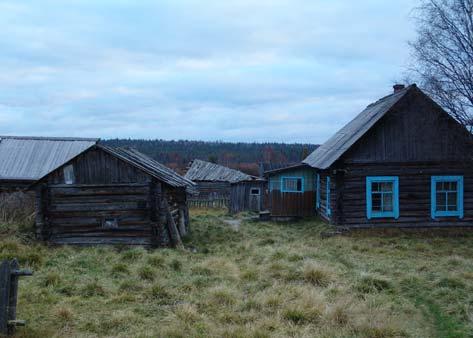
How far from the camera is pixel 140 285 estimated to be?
10.4 meters

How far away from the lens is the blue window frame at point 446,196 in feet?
67.4

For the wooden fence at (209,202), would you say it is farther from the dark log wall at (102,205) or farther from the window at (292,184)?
the dark log wall at (102,205)

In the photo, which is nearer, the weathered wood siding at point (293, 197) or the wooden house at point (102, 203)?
the wooden house at point (102, 203)

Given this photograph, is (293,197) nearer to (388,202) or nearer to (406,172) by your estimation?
(388,202)

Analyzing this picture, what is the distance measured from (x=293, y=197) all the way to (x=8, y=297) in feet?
68.9

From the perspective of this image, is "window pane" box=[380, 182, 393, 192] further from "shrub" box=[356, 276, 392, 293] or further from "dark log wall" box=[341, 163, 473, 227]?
"shrub" box=[356, 276, 392, 293]

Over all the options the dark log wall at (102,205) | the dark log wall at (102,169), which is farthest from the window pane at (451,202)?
the dark log wall at (102,169)

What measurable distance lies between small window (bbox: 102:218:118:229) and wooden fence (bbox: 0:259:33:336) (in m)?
9.59

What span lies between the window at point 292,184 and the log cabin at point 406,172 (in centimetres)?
665

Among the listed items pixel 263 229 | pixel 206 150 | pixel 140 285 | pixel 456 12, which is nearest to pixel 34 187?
pixel 140 285

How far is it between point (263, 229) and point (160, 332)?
1520 cm

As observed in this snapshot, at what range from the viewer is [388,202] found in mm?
20844

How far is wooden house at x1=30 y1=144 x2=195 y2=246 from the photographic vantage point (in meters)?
Result: 16.9

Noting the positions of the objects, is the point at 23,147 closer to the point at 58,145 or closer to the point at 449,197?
→ the point at 58,145
